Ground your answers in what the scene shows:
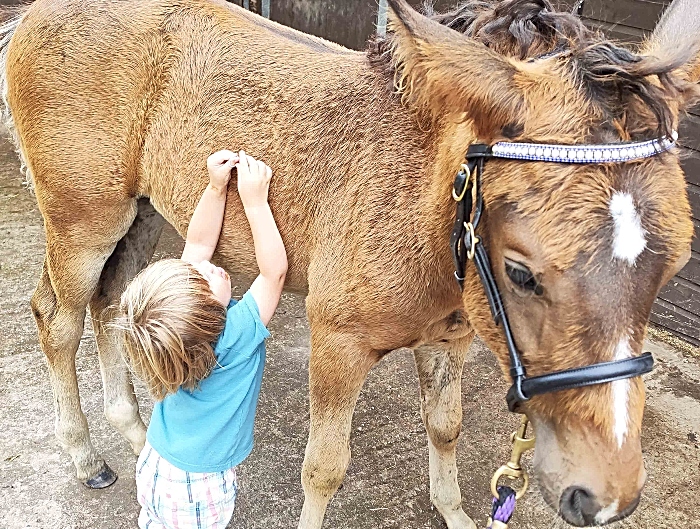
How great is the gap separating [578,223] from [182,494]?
4.90 feet

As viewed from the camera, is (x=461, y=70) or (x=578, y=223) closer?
(x=578, y=223)

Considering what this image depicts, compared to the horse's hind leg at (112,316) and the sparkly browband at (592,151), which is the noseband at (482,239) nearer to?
the sparkly browband at (592,151)

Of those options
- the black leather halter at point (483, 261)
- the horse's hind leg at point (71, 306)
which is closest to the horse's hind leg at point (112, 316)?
the horse's hind leg at point (71, 306)

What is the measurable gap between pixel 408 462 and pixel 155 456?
1.38m

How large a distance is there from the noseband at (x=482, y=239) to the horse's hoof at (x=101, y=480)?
205cm

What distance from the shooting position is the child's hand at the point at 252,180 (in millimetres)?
2248

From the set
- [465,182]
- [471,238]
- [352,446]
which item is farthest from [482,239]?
[352,446]

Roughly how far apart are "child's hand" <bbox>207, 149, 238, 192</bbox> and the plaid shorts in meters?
0.94

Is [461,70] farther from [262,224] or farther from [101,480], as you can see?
[101,480]

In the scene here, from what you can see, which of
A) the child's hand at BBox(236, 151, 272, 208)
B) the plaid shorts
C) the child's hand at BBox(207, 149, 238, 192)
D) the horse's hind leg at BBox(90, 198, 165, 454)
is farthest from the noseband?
the horse's hind leg at BBox(90, 198, 165, 454)

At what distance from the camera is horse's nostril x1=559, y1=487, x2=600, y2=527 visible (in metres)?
1.43

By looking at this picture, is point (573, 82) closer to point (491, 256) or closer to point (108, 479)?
point (491, 256)

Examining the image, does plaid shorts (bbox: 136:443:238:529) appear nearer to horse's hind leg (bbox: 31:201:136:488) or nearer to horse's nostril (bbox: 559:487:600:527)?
horse's hind leg (bbox: 31:201:136:488)

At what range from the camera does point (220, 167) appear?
2256 millimetres
